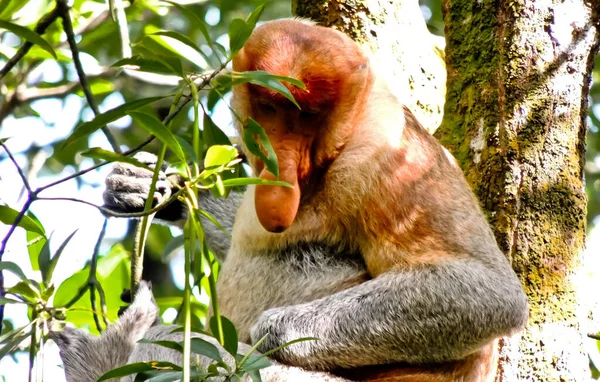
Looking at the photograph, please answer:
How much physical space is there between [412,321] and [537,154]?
91cm

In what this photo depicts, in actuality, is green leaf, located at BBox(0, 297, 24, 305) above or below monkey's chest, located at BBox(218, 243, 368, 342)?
above

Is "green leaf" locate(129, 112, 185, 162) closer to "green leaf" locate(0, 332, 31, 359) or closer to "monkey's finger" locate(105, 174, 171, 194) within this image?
"green leaf" locate(0, 332, 31, 359)

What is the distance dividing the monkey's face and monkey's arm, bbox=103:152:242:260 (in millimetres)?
633

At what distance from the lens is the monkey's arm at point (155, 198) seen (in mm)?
4184

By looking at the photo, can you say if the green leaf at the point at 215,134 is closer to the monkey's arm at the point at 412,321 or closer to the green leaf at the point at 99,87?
the monkey's arm at the point at 412,321

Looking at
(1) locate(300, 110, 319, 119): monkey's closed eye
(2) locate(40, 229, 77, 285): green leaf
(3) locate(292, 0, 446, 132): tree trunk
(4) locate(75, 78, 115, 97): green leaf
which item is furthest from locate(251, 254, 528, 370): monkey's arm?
(4) locate(75, 78, 115, 97): green leaf

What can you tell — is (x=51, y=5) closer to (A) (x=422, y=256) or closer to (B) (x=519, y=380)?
(A) (x=422, y=256)

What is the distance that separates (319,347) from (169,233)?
285 centimetres

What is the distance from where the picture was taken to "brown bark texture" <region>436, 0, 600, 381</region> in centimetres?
349

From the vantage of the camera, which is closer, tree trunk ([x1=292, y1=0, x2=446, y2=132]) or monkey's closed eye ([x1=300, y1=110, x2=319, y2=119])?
monkey's closed eye ([x1=300, y1=110, x2=319, y2=119])

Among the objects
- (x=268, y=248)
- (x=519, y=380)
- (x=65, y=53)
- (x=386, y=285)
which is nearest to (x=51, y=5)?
(x=65, y=53)

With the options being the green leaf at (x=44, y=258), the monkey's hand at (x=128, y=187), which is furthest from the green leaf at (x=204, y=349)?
the monkey's hand at (x=128, y=187)

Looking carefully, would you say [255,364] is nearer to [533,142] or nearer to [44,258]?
[44,258]

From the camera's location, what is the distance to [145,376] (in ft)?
8.34
